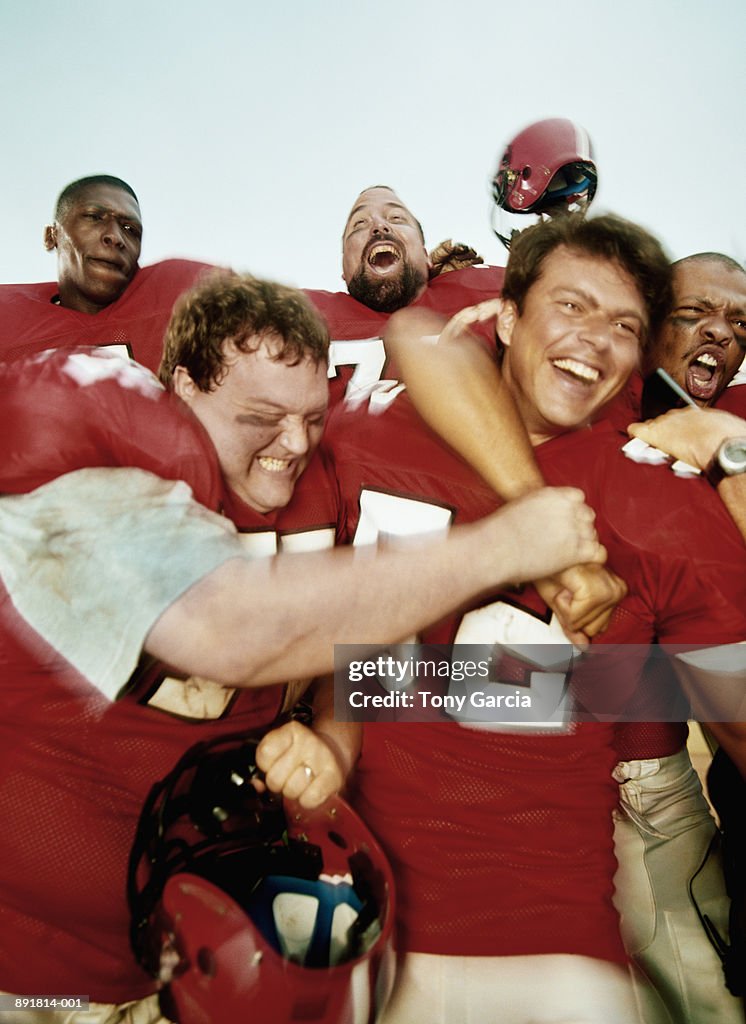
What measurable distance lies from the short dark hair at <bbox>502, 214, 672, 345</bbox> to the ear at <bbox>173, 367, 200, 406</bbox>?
1.16 feet

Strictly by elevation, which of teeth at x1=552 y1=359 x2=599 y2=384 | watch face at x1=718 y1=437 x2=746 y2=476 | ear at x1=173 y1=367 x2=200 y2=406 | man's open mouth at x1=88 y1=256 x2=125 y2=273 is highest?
man's open mouth at x1=88 y1=256 x2=125 y2=273

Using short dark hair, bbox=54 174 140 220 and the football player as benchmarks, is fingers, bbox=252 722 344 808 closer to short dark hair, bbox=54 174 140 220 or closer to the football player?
the football player

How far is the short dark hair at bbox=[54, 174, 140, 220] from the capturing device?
118cm

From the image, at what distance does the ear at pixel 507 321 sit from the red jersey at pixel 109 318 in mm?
503

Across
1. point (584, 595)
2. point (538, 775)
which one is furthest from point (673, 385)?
point (538, 775)

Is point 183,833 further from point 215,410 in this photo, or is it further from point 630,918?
point 630,918

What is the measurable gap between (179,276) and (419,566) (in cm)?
79

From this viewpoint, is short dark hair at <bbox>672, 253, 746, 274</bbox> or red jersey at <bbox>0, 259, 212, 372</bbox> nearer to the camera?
short dark hair at <bbox>672, 253, 746, 274</bbox>

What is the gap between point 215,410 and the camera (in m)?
0.63

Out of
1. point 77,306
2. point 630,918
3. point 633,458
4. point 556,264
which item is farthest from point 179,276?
point 630,918

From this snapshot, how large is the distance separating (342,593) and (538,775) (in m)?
0.31

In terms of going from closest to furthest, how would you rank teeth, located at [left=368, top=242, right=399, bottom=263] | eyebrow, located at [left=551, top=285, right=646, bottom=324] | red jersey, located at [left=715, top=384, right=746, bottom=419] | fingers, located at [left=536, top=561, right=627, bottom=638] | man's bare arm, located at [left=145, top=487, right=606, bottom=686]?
man's bare arm, located at [left=145, top=487, right=606, bottom=686] < fingers, located at [left=536, top=561, right=627, bottom=638] < eyebrow, located at [left=551, top=285, right=646, bottom=324] < red jersey, located at [left=715, top=384, right=746, bottom=419] < teeth, located at [left=368, top=242, right=399, bottom=263]

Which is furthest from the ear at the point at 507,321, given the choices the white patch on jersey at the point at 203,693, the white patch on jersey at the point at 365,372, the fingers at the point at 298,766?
the fingers at the point at 298,766

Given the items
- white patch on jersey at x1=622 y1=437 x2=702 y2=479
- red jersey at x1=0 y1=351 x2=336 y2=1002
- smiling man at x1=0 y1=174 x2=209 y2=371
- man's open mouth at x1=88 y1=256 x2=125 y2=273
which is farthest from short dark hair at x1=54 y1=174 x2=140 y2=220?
white patch on jersey at x1=622 y1=437 x2=702 y2=479
